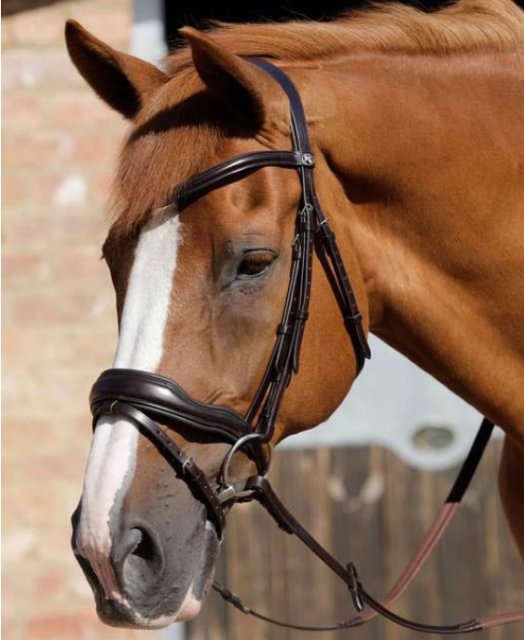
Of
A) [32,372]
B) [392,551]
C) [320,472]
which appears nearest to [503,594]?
[392,551]

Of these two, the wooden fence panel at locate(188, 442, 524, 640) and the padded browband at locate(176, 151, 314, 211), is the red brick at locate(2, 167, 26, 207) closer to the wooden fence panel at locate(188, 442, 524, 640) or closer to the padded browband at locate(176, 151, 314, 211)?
the wooden fence panel at locate(188, 442, 524, 640)

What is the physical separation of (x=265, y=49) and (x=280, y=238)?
40 centimetres

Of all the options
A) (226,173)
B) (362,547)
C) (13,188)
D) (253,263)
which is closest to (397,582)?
(253,263)

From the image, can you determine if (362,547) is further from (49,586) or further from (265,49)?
(265,49)

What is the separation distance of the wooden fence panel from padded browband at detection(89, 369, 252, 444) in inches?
Answer: 104

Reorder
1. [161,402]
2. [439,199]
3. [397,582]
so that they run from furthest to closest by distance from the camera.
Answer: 1. [397,582]
2. [439,199]
3. [161,402]

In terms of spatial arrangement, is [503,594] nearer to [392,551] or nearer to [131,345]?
[392,551]

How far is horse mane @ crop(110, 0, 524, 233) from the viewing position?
2059 mm

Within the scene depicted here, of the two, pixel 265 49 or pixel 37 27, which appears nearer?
pixel 265 49

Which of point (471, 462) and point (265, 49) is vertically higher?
point (265, 49)

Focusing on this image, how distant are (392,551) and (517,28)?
2.73 m

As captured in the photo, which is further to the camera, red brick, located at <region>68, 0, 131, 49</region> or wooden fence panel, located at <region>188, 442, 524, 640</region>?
wooden fence panel, located at <region>188, 442, 524, 640</region>

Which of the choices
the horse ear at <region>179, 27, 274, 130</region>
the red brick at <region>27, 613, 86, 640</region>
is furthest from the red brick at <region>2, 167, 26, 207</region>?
the horse ear at <region>179, 27, 274, 130</region>

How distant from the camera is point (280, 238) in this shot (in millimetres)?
2061
